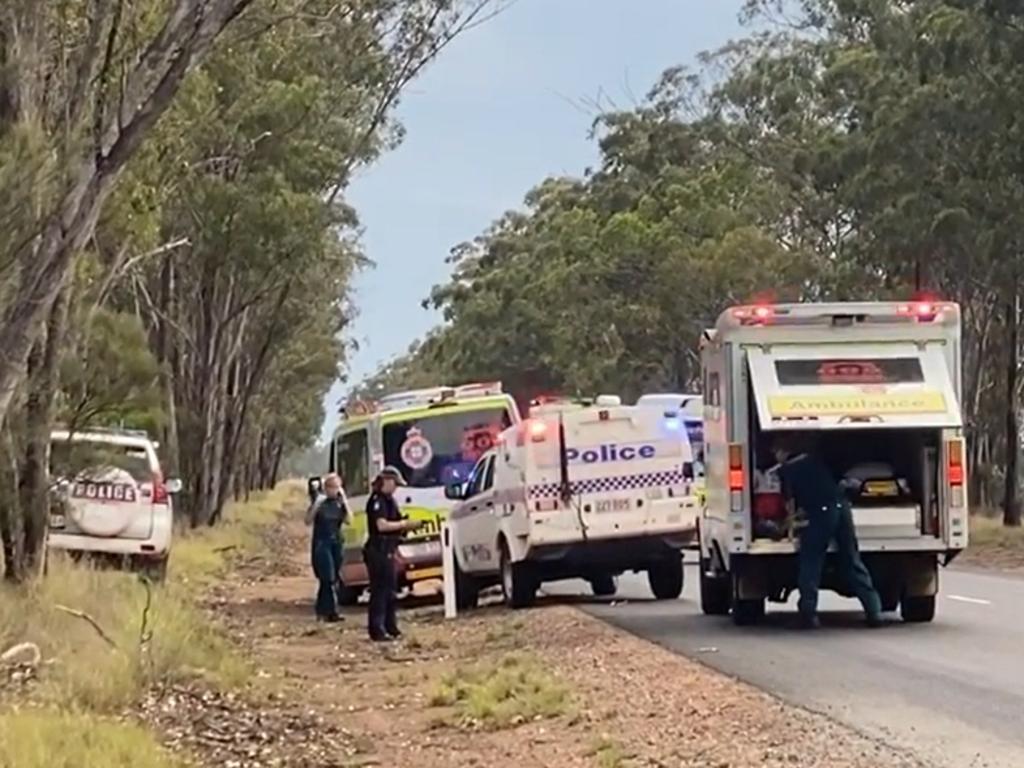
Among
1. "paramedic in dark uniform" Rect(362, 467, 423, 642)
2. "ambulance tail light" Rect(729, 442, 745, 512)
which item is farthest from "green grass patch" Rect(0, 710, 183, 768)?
"paramedic in dark uniform" Rect(362, 467, 423, 642)

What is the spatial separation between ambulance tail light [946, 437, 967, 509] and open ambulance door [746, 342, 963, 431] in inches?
16.5

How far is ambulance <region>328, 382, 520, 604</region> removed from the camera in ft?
79.0

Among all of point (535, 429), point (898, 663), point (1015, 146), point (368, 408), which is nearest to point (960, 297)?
point (1015, 146)

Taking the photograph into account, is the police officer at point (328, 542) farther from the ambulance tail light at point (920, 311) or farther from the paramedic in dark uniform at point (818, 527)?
the ambulance tail light at point (920, 311)

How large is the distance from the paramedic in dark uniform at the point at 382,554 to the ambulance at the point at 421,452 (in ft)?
12.6

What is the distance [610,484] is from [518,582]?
1553 millimetres

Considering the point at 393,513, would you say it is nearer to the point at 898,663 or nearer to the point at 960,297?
the point at 898,663

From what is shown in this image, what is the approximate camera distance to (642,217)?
5528 centimetres

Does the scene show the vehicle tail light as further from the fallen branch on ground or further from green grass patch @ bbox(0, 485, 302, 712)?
the fallen branch on ground

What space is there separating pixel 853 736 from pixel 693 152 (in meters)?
46.2

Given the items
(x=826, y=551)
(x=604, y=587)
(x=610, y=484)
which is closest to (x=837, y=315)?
(x=826, y=551)

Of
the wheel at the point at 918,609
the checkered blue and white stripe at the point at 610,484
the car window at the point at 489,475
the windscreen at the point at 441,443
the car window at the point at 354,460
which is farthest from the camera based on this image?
the car window at the point at 354,460

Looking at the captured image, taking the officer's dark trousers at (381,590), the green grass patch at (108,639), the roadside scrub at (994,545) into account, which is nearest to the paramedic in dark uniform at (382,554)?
the officer's dark trousers at (381,590)

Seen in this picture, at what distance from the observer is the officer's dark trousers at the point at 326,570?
22694 millimetres
